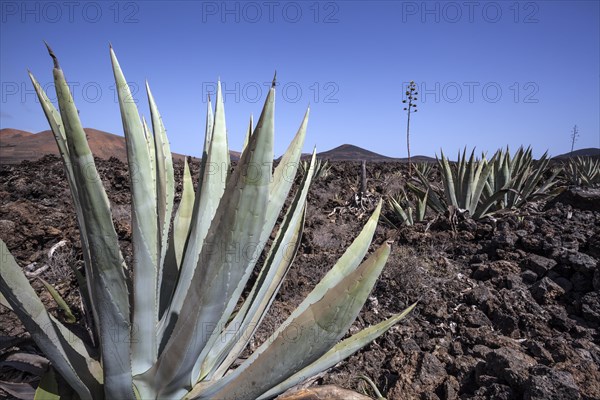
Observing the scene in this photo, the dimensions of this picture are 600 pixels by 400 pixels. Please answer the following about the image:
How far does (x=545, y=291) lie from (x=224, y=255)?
2.46 m

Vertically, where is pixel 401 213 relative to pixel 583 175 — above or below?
below

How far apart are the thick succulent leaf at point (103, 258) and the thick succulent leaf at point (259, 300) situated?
33cm

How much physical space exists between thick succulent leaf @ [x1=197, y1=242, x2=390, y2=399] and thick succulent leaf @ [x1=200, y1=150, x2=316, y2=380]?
0.24 meters

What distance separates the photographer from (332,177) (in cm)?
823

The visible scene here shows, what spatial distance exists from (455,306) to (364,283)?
70.7 inches

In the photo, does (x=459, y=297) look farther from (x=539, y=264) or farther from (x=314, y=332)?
(x=314, y=332)

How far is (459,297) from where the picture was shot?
8.56 ft

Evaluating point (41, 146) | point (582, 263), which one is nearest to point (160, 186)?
point (582, 263)

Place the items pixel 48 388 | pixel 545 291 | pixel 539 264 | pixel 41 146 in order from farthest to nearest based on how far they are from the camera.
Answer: pixel 41 146 < pixel 539 264 < pixel 545 291 < pixel 48 388

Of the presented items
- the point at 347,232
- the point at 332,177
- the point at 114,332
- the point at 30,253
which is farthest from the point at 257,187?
the point at 332,177

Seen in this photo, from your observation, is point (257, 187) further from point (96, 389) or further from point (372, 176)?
point (372, 176)

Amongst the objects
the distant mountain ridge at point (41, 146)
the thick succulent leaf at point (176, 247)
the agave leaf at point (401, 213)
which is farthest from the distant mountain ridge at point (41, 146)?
the thick succulent leaf at point (176, 247)

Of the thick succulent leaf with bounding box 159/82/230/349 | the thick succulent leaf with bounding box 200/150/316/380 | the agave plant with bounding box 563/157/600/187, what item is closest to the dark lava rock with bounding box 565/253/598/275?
the thick succulent leaf with bounding box 200/150/316/380

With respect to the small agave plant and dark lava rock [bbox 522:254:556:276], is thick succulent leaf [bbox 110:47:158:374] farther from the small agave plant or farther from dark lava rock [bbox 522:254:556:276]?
dark lava rock [bbox 522:254:556:276]
